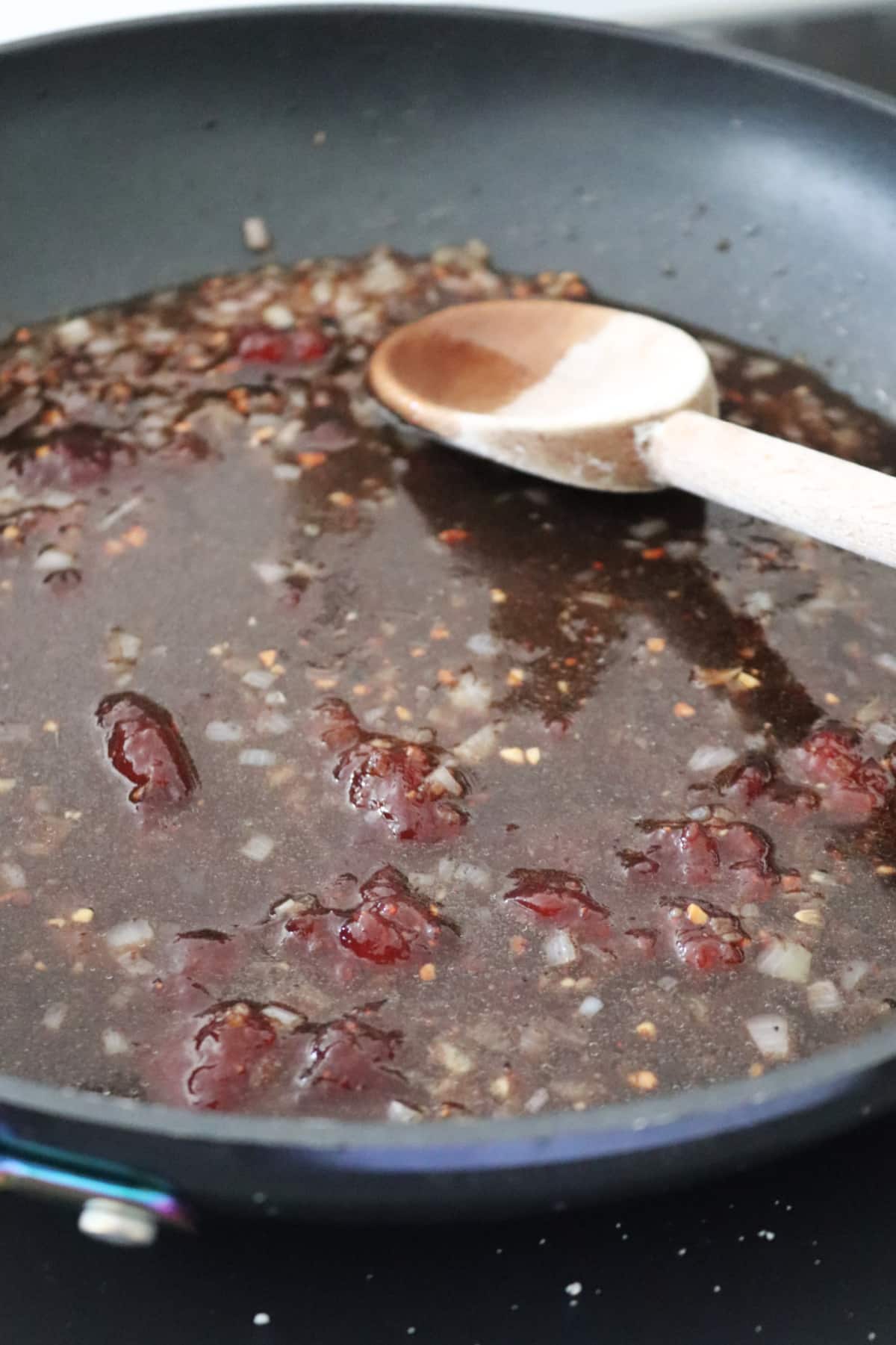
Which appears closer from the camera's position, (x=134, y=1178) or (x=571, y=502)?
(x=134, y=1178)

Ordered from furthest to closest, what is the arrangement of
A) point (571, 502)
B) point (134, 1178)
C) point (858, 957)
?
1. point (571, 502)
2. point (858, 957)
3. point (134, 1178)

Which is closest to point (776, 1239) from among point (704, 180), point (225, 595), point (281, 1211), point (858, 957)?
point (858, 957)

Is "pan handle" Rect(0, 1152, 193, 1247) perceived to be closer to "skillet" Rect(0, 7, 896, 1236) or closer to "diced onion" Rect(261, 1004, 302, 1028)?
"diced onion" Rect(261, 1004, 302, 1028)

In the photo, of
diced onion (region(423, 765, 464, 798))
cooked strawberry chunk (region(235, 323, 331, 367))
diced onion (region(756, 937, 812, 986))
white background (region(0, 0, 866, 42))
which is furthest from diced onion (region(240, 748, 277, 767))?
white background (region(0, 0, 866, 42))

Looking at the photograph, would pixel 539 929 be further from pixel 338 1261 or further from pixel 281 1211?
pixel 281 1211

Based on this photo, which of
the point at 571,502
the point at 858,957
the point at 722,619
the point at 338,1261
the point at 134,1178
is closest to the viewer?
the point at 134,1178

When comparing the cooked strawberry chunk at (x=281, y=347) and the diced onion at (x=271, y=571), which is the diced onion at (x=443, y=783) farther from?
the cooked strawberry chunk at (x=281, y=347)

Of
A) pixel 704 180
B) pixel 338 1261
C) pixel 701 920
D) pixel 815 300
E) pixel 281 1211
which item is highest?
pixel 704 180

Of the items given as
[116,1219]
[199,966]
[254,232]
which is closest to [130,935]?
[199,966]
